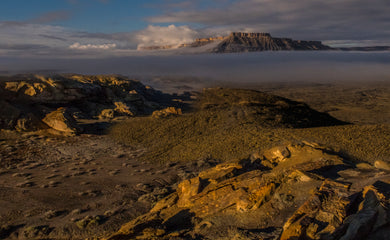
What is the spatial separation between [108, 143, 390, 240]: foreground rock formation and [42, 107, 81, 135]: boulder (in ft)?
63.8

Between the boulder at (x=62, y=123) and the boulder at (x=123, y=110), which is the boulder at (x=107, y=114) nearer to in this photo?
the boulder at (x=123, y=110)

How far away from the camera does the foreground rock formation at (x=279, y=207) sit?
17.6 ft

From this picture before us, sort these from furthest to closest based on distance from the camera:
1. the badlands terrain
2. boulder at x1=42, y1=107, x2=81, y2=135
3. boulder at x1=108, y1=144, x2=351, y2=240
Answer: boulder at x1=42, y1=107, x2=81, y2=135, the badlands terrain, boulder at x1=108, y1=144, x2=351, y2=240

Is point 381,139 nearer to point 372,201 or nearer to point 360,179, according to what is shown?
point 360,179

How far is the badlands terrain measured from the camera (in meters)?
6.57

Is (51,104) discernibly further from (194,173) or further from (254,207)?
(254,207)

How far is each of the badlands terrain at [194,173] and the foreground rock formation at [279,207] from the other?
0.11 feet

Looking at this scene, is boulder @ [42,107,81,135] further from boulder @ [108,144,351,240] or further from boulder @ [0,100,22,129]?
boulder @ [108,144,351,240]

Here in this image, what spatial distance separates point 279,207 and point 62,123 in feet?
82.7

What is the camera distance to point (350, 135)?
52.9 ft

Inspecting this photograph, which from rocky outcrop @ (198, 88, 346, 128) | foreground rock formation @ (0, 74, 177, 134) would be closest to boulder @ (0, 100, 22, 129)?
foreground rock formation @ (0, 74, 177, 134)

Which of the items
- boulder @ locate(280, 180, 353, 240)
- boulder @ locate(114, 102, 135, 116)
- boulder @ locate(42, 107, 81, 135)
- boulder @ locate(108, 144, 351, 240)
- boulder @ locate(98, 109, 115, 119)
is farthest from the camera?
boulder @ locate(114, 102, 135, 116)

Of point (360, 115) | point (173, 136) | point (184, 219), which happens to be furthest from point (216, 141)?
point (360, 115)

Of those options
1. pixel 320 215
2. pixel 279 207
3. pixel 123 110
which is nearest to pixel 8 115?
pixel 123 110
